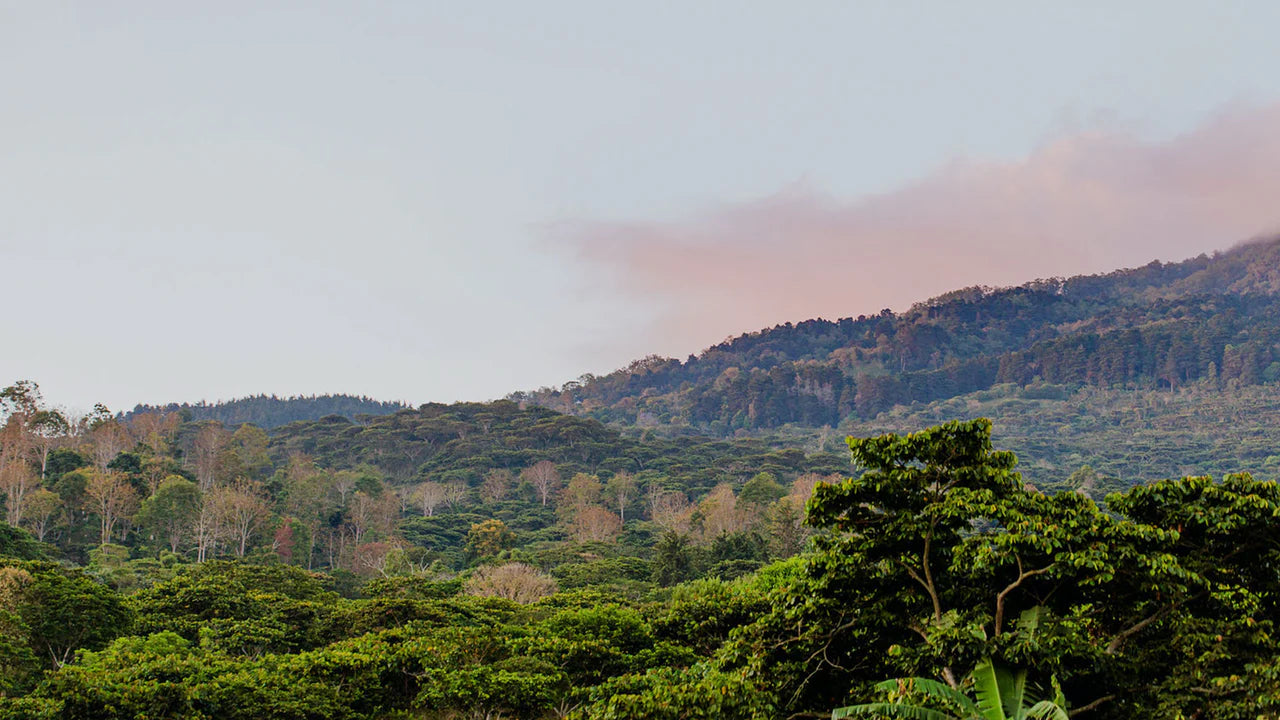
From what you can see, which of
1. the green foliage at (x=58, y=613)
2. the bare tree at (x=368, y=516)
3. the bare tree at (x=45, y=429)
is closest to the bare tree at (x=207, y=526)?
the bare tree at (x=368, y=516)

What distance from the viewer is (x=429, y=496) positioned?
89438 mm

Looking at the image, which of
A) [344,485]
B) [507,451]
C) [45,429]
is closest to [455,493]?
[344,485]

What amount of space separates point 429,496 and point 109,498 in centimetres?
3329

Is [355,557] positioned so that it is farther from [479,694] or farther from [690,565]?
[479,694]

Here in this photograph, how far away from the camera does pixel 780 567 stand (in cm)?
2844

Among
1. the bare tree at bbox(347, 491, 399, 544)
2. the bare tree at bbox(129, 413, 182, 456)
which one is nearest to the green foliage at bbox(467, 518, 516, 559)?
the bare tree at bbox(347, 491, 399, 544)

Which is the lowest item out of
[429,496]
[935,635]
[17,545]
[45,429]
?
[429,496]

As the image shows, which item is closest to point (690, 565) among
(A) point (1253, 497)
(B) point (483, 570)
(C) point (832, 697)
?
(B) point (483, 570)

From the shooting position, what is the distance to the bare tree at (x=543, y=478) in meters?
101

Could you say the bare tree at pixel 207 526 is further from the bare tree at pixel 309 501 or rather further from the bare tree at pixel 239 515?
the bare tree at pixel 309 501

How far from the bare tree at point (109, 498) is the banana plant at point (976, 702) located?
5949cm

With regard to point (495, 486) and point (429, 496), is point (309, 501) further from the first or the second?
point (495, 486)

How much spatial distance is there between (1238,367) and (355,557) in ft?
550

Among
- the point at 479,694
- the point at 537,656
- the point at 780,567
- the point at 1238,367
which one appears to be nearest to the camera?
the point at 479,694
